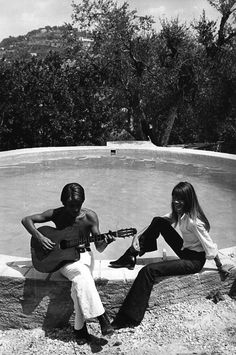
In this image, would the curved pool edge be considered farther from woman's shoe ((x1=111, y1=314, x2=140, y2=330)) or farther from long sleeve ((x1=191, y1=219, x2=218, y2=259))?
woman's shoe ((x1=111, y1=314, x2=140, y2=330))

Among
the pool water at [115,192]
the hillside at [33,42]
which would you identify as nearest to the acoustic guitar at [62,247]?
the pool water at [115,192]

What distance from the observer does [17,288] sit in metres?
3.96

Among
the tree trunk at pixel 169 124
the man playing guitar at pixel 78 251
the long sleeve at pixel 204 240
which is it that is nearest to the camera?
the man playing guitar at pixel 78 251

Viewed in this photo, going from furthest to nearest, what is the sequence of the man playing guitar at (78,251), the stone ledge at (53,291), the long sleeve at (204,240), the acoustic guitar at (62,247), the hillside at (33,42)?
the hillside at (33,42) → the long sleeve at (204,240) → the stone ledge at (53,291) → the acoustic guitar at (62,247) → the man playing guitar at (78,251)

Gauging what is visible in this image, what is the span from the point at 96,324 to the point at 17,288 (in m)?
0.80

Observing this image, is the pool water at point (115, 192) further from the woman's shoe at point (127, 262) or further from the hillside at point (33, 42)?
the hillside at point (33, 42)

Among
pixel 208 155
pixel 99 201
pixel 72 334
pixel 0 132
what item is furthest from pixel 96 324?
pixel 0 132

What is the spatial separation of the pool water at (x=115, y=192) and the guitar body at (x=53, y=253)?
1.97m

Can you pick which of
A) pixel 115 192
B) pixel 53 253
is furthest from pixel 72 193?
pixel 115 192

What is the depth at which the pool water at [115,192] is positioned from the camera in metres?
6.72

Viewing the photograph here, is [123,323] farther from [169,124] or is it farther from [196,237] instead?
[169,124]

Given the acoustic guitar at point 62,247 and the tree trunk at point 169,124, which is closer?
the acoustic guitar at point 62,247

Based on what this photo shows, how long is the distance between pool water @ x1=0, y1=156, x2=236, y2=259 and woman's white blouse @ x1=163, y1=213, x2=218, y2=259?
153 centimetres

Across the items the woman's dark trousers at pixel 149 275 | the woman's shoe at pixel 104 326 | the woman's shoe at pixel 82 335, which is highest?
the woman's dark trousers at pixel 149 275
